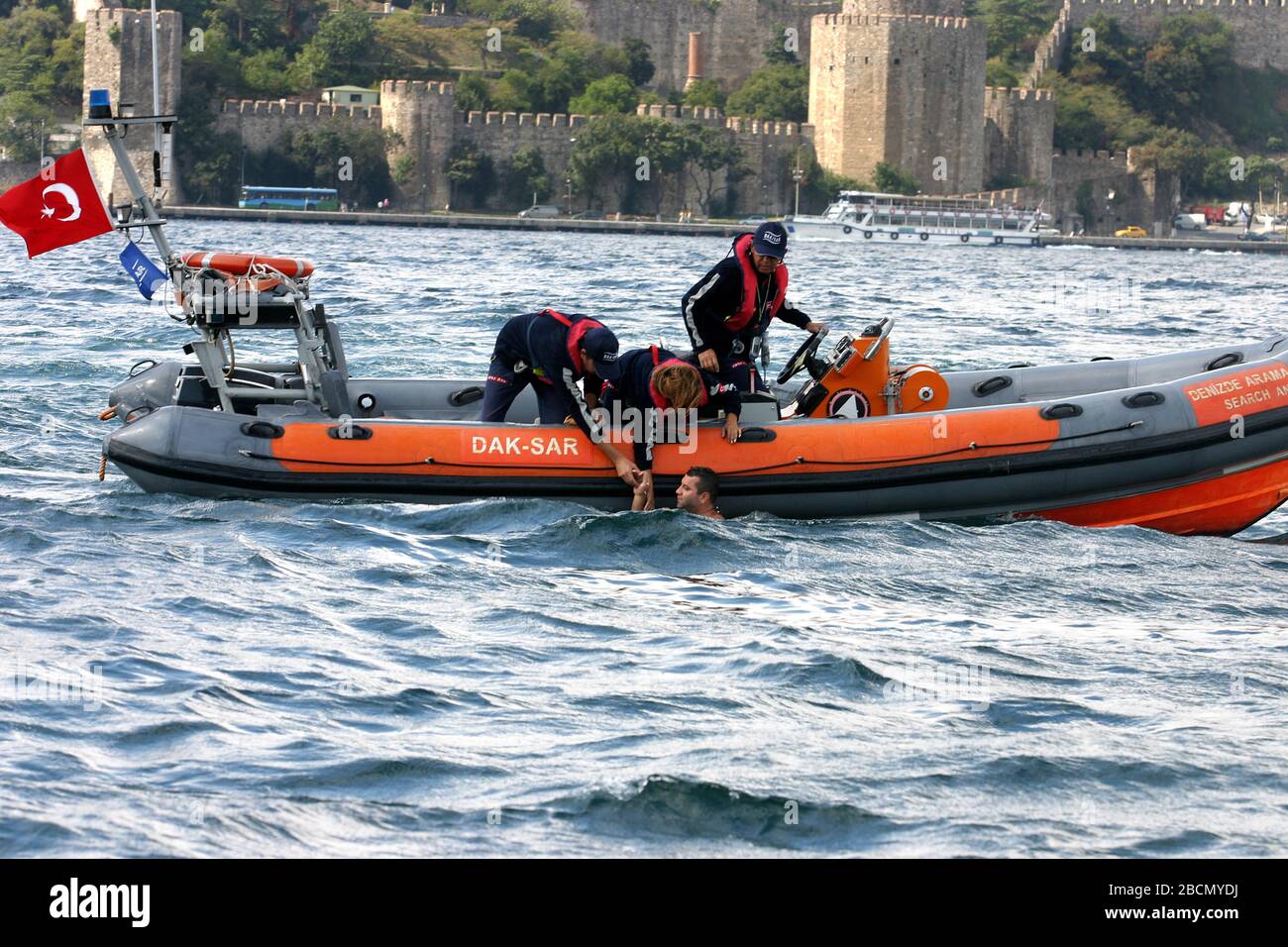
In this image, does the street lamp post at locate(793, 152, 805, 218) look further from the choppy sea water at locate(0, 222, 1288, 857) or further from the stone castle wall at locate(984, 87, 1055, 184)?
the choppy sea water at locate(0, 222, 1288, 857)

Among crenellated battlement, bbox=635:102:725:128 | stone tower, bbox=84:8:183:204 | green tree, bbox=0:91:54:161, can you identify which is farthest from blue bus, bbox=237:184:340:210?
crenellated battlement, bbox=635:102:725:128

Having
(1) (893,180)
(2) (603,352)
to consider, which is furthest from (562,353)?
(1) (893,180)

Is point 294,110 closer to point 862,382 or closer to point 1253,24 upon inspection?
point 1253,24

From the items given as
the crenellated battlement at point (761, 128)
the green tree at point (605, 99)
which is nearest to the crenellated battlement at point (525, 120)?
the green tree at point (605, 99)

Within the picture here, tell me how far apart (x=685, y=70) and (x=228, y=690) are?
259 feet

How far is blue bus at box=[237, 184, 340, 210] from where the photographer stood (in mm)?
69000

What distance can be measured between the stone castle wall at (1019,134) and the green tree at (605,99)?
14.4m

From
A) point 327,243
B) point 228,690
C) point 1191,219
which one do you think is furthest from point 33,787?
point 1191,219

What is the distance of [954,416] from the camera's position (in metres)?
9.38

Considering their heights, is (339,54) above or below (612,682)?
above

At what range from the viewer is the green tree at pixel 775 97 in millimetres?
77688

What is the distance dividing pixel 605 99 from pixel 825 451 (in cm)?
6882

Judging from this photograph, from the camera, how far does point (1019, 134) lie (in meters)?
76.6
